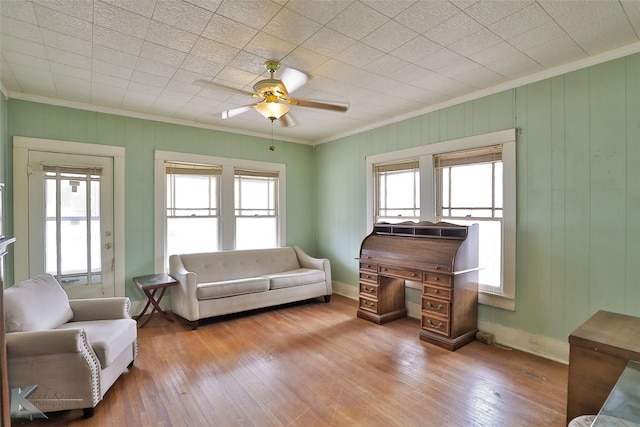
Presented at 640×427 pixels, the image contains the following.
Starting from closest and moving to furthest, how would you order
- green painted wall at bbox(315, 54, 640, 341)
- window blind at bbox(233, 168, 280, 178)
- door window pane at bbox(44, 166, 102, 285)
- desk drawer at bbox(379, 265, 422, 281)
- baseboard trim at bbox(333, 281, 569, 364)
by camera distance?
green painted wall at bbox(315, 54, 640, 341) < baseboard trim at bbox(333, 281, 569, 364) < desk drawer at bbox(379, 265, 422, 281) < door window pane at bbox(44, 166, 102, 285) < window blind at bbox(233, 168, 280, 178)

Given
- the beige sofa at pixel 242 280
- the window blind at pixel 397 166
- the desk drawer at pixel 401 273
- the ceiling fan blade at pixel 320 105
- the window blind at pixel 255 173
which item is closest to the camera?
the ceiling fan blade at pixel 320 105

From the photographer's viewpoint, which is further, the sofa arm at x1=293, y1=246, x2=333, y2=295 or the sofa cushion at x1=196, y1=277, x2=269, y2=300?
the sofa arm at x1=293, y1=246, x2=333, y2=295

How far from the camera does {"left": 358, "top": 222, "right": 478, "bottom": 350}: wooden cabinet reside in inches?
129

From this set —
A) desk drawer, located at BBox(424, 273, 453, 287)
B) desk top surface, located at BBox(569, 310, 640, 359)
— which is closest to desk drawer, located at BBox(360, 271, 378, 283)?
desk drawer, located at BBox(424, 273, 453, 287)

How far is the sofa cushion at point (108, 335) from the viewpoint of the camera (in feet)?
7.55

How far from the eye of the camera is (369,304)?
4113mm

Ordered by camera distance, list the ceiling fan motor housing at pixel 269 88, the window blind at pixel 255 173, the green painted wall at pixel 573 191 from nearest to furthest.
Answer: the ceiling fan motor housing at pixel 269 88 < the green painted wall at pixel 573 191 < the window blind at pixel 255 173

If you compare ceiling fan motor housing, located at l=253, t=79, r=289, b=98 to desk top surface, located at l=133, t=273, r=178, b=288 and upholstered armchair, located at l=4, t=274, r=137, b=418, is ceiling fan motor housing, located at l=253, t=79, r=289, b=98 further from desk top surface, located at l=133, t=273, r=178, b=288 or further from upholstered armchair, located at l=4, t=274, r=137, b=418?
desk top surface, located at l=133, t=273, r=178, b=288

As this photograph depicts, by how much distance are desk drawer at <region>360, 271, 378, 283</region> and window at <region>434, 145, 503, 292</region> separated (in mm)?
1105

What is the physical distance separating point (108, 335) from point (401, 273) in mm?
2856

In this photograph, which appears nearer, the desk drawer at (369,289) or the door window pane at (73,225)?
the door window pane at (73,225)

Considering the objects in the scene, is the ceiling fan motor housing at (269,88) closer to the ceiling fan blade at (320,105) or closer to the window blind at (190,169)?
the ceiling fan blade at (320,105)

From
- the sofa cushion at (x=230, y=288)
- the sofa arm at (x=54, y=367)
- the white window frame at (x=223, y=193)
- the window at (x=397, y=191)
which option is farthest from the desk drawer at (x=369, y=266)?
the sofa arm at (x=54, y=367)

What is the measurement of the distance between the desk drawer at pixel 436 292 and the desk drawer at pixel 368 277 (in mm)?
700
